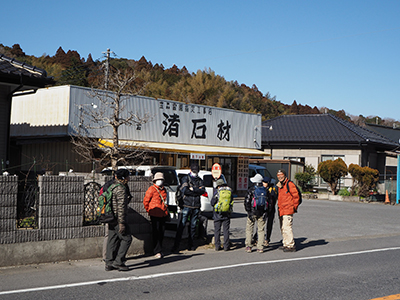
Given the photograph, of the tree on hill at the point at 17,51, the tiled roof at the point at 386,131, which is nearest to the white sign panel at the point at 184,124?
the tiled roof at the point at 386,131

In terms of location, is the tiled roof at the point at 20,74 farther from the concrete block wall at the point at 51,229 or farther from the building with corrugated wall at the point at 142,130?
the concrete block wall at the point at 51,229

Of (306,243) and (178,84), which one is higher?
(178,84)

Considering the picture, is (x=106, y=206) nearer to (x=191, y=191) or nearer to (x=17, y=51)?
(x=191, y=191)

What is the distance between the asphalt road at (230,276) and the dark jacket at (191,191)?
1.11 meters

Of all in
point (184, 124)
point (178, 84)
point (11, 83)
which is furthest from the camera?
point (178, 84)

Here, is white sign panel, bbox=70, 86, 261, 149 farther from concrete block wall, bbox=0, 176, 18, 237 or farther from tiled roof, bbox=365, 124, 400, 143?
tiled roof, bbox=365, 124, 400, 143

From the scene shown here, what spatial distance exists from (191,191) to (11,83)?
5.78m

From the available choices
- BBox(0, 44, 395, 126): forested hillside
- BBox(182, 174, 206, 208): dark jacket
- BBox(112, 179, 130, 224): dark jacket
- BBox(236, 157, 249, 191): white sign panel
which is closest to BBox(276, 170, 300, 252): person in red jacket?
BBox(182, 174, 206, 208): dark jacket

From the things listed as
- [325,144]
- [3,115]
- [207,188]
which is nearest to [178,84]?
[325,144]

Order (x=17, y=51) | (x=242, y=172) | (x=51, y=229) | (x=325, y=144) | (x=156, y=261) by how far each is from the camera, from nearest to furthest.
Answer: (x=51, y=229), (x=156, y=261), (x=242, y=172), (x=325, y=144), (x=17, y=51)

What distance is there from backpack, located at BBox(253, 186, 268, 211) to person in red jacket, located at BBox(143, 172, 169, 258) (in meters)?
2.11

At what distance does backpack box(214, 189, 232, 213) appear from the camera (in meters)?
9.75

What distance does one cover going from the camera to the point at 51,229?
802cm

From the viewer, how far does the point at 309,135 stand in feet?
110
